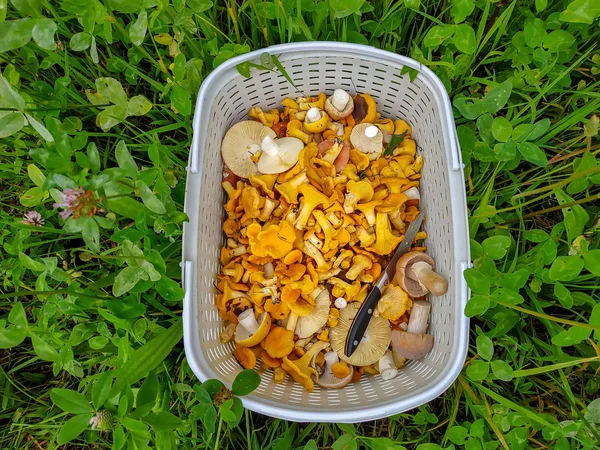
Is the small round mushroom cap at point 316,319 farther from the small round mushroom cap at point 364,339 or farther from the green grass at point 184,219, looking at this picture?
the green grass at point 184,219

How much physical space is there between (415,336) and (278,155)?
100cm

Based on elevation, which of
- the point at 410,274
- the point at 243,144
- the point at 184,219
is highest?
the point at 184,219

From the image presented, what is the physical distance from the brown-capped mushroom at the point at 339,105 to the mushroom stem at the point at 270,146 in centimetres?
35

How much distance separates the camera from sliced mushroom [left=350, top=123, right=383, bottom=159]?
2182 millimetres

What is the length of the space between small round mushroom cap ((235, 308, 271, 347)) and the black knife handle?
14.0 inches

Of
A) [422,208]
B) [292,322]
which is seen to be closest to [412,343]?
[292,322]

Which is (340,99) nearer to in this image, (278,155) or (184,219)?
(278,155)

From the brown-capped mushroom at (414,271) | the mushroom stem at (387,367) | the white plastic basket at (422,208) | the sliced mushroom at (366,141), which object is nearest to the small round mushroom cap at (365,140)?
the sliced mushroom at (366,141)

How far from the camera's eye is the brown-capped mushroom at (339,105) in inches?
87.7

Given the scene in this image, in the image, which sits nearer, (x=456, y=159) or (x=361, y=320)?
(x=456, y=159)

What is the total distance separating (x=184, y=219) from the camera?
67.6 inches

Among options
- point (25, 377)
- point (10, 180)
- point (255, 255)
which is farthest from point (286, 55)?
point (25, 377)

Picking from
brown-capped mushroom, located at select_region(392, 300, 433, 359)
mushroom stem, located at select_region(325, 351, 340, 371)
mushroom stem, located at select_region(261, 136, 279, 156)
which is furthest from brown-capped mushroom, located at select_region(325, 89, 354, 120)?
mushroom stem, located at select_region(325, 351, 340, 371)

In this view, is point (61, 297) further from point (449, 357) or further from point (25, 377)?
point (449, 357)
